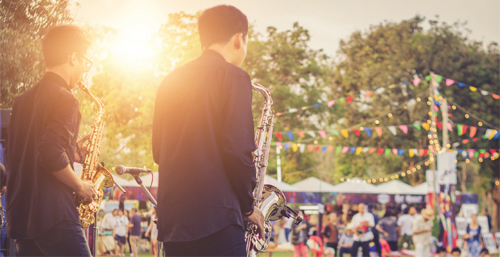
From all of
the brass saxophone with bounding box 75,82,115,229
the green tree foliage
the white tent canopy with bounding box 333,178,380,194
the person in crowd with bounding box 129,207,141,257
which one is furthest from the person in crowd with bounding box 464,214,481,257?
the brass saxophone with bounding box 75,82,115,229

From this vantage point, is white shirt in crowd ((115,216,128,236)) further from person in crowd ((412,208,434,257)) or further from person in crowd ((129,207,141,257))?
person in crowd ((412,208,434,257))

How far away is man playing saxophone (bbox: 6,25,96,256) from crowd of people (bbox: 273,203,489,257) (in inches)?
412

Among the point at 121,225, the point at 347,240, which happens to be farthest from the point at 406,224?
the point at 121,225

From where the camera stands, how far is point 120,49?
9.63 meters

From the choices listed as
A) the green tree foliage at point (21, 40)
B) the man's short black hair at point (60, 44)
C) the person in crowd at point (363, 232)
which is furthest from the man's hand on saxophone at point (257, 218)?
the person in crowd at point (363, 232)

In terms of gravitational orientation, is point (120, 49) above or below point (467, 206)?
above

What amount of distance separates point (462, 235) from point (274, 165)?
12273 millimetres

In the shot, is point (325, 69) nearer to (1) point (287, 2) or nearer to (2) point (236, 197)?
Answer: (1) point (287, 2)

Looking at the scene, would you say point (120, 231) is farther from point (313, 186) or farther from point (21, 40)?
point (21, 40)

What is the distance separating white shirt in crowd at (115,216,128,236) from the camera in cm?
1470

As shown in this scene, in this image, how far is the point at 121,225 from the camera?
48.5 ft

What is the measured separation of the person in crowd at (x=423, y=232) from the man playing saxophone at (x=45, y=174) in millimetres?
11503

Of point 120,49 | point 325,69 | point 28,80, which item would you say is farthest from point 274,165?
point 28,80

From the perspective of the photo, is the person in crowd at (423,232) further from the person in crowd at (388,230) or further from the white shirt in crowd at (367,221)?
the white shirt in crowd at (367,221)
